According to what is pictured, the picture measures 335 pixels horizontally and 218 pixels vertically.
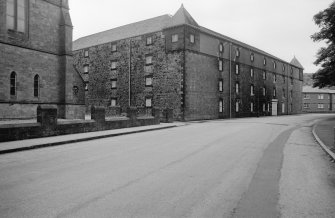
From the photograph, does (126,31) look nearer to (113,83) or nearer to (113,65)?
(113,65)

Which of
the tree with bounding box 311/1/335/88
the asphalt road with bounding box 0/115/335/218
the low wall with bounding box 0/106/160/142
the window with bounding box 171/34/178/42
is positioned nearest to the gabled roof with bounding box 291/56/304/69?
the tree with bounding box 311/1/335/88

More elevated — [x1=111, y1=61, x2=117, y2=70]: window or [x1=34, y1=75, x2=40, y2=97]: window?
[x1=111, y1=61, x2=117, y2=70]: window

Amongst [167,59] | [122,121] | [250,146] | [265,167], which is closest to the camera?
[265,167]

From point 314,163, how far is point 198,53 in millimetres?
25547

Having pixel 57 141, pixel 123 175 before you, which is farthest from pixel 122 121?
pixel 123 175

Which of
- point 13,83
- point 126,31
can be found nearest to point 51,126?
point 13,83

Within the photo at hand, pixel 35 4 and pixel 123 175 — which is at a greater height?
pixel 35 4

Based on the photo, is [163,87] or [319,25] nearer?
[319,25]

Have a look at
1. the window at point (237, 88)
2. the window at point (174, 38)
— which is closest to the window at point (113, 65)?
the window at point (174, 38)

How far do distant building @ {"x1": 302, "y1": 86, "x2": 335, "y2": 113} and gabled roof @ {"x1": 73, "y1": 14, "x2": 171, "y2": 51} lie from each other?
6189cm

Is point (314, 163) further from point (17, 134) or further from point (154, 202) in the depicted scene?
point (17, 134)

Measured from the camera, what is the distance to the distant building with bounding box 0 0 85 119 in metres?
19.8

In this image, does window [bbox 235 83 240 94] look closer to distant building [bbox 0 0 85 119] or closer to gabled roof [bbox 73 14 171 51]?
gabled roof [bbox 73 14 171 51]

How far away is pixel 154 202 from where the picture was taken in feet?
15.6
